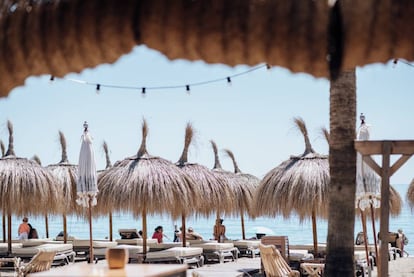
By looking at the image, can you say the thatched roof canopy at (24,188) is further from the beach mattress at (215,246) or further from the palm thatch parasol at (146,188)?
the beach mattress at (215,246)

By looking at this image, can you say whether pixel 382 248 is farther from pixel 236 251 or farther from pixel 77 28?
pixel 236 251

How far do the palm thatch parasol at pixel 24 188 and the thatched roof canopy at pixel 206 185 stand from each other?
3.15 meters

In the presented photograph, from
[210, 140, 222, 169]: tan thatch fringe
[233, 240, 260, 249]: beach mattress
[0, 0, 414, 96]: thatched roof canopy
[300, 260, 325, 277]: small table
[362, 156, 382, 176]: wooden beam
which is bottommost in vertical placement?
[233, 240, 260, 249]: beach mattress

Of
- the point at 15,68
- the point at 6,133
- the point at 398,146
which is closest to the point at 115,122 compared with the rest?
the point at 6,133

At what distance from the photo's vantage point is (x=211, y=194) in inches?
608

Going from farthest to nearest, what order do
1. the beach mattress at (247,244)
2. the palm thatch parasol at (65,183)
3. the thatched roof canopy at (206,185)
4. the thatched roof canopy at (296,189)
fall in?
the beach mattress at (247,244), the palm thatch parasol at (65,183), the thatched roof canopy at (206,185), the thatched roof canopy at (296,189)

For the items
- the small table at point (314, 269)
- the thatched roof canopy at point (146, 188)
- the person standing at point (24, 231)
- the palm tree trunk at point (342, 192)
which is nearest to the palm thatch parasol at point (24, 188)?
the thatched roof canopy at point (146, 188)

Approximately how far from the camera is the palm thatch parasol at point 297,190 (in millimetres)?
12664

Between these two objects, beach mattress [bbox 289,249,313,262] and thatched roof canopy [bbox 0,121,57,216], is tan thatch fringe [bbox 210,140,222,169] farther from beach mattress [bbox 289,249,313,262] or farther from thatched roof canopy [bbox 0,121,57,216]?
beach mattress [bbox 289,249,313,262]

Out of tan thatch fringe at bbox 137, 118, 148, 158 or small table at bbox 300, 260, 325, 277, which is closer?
small table at bbox 300, 260, 325, 277

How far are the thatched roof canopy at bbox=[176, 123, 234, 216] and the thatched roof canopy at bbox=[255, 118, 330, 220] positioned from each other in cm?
171

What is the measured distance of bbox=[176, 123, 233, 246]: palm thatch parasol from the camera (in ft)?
49.4

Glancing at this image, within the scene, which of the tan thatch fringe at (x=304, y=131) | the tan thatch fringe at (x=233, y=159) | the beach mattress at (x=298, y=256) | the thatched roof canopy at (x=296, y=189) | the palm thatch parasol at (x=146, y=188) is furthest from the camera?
the tan thatch fringe at (x=233, y=159)

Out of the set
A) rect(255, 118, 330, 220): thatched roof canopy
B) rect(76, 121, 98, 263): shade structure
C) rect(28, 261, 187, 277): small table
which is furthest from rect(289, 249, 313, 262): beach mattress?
rect(28, 261, 187, 277): small table
